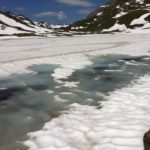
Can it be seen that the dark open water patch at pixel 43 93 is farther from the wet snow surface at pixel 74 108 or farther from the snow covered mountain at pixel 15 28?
the snow covered mountain at pixel 15 28

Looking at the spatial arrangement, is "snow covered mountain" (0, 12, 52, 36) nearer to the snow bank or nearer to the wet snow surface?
the wet snow surface

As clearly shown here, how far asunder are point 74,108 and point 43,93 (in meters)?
2.64

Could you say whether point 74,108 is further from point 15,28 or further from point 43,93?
point 15,28

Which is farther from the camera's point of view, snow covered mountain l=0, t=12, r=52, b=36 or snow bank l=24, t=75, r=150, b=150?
snow covered mountain l=0, t=12, r=52, b=36

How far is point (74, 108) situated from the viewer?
1162 centimetres

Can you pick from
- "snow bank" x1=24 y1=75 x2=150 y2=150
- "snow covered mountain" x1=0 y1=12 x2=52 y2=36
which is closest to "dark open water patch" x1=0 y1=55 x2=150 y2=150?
"snow bank" x1=24 y1=75 x2=150 y2=150

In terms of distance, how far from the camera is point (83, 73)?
19.0 metres

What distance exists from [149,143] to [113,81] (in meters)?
8.84

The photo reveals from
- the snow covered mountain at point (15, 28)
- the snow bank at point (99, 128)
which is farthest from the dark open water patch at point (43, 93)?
the snow covered mountain at point (15, 28)

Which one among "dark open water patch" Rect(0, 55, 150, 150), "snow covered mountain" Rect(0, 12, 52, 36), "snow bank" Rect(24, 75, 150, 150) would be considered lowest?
"snow bank" Rect(24, 75, 150, 150)

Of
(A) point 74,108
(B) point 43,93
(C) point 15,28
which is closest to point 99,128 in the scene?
(A) point 74,108

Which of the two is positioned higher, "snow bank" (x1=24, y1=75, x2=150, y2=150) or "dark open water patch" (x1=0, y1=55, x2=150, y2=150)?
"dark open water patch" (x1=0, y1=55, x2=150, y2=150)

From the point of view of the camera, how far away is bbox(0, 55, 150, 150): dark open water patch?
9.78m

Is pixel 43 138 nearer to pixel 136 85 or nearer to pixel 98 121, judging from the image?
pixel 98 121
